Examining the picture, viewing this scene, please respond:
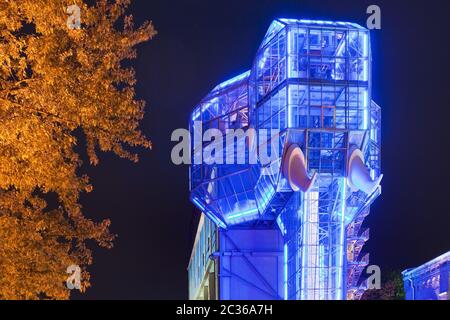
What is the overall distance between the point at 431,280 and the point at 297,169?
58.6 ft

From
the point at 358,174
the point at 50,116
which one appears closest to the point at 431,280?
the point at 358,174

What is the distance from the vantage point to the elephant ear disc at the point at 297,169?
3975 centimetres

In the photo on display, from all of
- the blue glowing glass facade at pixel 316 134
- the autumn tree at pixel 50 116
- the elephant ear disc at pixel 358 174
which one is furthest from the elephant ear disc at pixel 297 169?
the autumn tree at pixel 50 116

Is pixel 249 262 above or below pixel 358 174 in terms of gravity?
below

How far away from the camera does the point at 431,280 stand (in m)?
52.3

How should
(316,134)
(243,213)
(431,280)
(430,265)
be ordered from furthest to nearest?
(430,265) < (431,280) < (243,213) < (316,134)

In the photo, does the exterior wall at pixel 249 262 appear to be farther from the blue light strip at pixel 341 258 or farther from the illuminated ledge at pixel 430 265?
the illuminated ledge at pixel 430 265

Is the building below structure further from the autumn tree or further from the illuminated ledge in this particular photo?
the autumn tree

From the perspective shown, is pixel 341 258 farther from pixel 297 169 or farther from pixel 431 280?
pixel 431 280

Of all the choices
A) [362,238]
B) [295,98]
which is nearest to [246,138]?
[295,98]

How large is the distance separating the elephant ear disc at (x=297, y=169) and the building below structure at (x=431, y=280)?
1229 centimetres

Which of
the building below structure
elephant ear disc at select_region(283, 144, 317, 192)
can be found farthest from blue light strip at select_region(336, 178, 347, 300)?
the building below structure

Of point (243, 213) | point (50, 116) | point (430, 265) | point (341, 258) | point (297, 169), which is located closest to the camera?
point (50, 116)

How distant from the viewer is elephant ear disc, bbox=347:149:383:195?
40.5m
